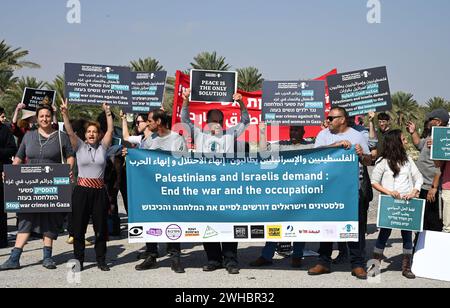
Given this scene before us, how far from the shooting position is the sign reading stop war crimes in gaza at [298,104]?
9.33 m

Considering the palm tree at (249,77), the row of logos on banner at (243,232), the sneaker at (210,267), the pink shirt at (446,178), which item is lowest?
the sneaker at (210,267)

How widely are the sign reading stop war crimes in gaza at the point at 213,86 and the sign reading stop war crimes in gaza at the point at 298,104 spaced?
95 centimetres

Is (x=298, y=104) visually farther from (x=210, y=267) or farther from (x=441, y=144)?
(x=210, y=267)

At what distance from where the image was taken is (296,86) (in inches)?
370

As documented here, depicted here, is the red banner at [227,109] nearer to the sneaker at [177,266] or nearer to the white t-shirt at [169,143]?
the white t-shirt at [169,143]

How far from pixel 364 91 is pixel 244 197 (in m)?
2.83

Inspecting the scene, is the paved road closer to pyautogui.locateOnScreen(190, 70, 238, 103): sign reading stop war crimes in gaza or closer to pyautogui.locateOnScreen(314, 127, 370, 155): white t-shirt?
pyautogui.locateOnScreen(314, 127, 370, 155): white t-shirt

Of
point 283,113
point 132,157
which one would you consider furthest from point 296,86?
point 132,157

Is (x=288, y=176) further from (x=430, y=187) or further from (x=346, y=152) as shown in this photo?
(x=430, y=187)

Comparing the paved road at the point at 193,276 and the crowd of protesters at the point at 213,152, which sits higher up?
the crowd of protesters at the point at 213,152

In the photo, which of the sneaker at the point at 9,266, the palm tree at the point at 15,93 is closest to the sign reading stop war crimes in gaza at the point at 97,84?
the sneaker at the point at 9,266

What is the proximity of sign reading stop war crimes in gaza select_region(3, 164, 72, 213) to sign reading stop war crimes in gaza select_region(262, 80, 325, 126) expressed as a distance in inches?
137
